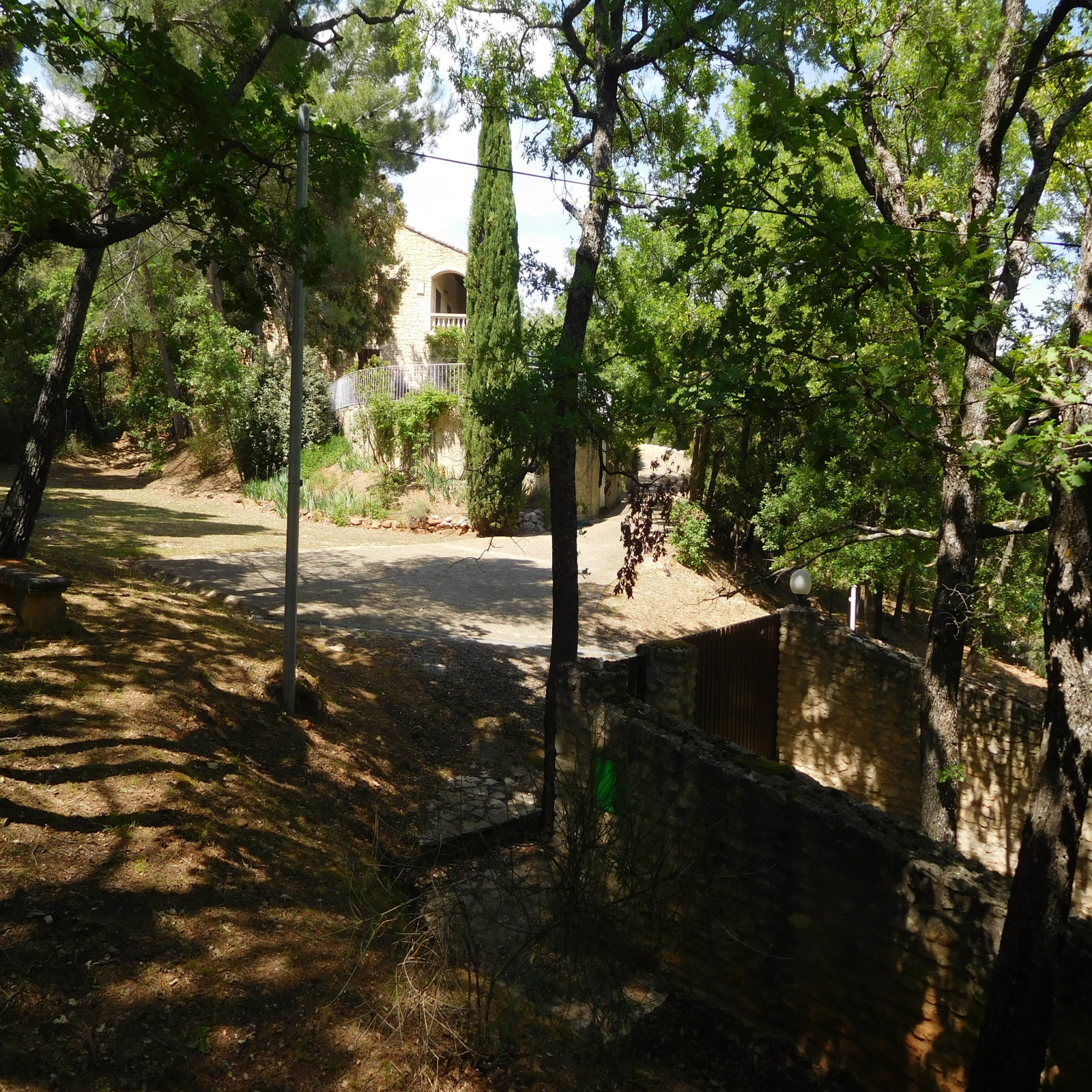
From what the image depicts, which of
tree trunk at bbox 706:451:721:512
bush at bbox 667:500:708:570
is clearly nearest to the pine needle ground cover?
bush at bbox 667:500:708:570

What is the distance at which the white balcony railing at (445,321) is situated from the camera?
27328 millimetres

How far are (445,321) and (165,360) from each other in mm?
8687

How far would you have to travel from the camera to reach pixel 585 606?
1432 cm

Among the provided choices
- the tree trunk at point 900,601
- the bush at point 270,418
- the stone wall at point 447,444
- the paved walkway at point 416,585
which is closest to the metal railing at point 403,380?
the stone wall at point 447,444

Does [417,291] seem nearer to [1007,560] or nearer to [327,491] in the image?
[327,491]

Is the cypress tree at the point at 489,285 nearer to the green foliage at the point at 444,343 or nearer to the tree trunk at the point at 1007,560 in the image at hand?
the green foliage at the point at 444,343

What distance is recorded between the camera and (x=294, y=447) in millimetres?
6961

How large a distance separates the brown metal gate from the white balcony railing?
20.0 m

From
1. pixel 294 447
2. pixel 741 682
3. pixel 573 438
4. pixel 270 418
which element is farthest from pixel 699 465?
pixel 294 447

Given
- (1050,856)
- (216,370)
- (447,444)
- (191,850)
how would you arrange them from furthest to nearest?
(216,370)
(447,444)
(191,850)
(1050,856)

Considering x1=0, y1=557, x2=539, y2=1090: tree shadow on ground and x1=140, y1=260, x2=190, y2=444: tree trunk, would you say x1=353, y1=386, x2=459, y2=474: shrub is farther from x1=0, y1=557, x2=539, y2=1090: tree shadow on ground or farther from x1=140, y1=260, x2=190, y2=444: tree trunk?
x1=0, y1=557, x2=539, y2=1090: tree shadow on ground

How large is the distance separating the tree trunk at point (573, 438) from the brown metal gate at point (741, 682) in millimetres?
1483

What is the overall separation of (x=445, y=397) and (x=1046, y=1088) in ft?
60.8

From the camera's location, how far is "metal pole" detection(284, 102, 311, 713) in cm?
645
